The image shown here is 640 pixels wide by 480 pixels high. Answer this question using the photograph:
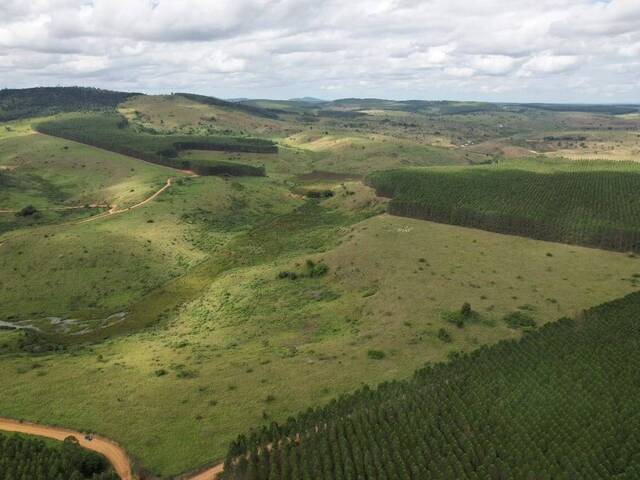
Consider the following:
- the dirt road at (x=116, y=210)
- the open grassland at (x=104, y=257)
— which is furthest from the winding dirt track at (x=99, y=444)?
the dirt road at (x=116, y=210)

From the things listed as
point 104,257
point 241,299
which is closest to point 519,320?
point 241,299

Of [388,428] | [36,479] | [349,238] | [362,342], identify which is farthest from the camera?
[349,238]

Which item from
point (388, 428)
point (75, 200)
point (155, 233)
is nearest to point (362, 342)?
point (388, 428)

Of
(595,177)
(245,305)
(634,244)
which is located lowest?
(245,305)

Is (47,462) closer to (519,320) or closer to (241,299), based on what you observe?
(241,299)

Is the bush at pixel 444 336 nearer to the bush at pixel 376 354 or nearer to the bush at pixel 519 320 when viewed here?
the bush at pixel 376 354

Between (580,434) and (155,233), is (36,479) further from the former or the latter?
(155,233)

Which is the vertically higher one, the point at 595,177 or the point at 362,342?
the point at 595,177
